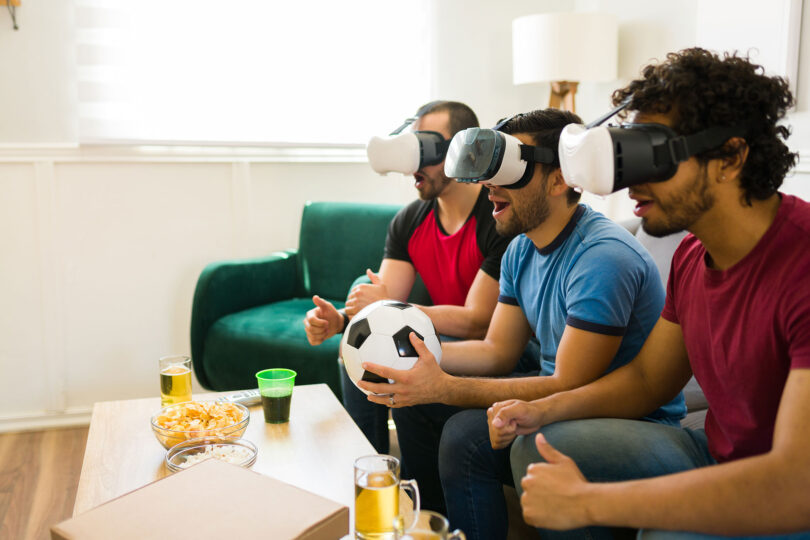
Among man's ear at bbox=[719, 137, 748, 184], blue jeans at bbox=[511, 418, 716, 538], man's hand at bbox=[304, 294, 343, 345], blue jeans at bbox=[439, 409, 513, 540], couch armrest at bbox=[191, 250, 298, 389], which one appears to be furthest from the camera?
couch armrest at bbox=[191, 250, 298, 389]

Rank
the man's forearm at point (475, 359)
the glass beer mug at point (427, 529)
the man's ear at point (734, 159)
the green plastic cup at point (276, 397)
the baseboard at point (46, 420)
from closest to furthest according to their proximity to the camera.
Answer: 1. the glass beer mug at point (427, 529)
2. the man's ear at point (734, 159)
3. the green plastic cup at point (276, 397)
4. the man's forearm at point (475, 359)
5. the baseboard at point (46, 420)

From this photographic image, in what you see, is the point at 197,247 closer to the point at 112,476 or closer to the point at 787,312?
the point at 112,476

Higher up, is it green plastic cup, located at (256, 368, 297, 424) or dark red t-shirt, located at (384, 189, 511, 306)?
dark red t-shirt, located at (384, 189, 511, 306)

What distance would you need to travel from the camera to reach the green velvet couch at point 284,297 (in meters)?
2.42

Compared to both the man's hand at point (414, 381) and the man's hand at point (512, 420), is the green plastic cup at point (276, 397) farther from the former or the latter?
the man's hand at point (512, 420)

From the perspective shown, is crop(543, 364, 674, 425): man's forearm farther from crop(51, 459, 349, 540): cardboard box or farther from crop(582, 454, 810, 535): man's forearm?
crop(51, 459, 349, 540): cardboard box

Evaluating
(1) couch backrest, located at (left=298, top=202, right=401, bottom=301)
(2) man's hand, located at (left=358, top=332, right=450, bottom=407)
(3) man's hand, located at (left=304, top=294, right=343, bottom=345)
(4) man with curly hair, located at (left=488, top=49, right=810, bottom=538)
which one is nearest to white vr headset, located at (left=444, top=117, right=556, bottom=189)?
(4) man with curly hair, located at (left=488, top=49, right=810, bottom=538)

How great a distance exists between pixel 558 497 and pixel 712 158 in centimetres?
57

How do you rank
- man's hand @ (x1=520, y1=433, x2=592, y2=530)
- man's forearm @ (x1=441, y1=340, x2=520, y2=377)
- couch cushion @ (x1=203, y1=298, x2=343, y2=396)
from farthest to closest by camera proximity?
1. couch cushion @ (x1=203, y1=298, x2=343, y2=396)
2. man's forearm @ (x1=441, y1=340, x2=520, y2=377)
3. man's hand @ (x1=520, y1=433, x2=592, y2=530)

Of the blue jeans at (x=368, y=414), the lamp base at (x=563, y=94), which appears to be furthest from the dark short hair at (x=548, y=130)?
the lamp base at (x=563, y=94)

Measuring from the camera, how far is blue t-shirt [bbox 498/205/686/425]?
1.40 m

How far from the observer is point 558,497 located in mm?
979

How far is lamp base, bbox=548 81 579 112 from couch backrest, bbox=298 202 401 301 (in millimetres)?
845

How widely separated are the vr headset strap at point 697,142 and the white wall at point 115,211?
5.80 ft
